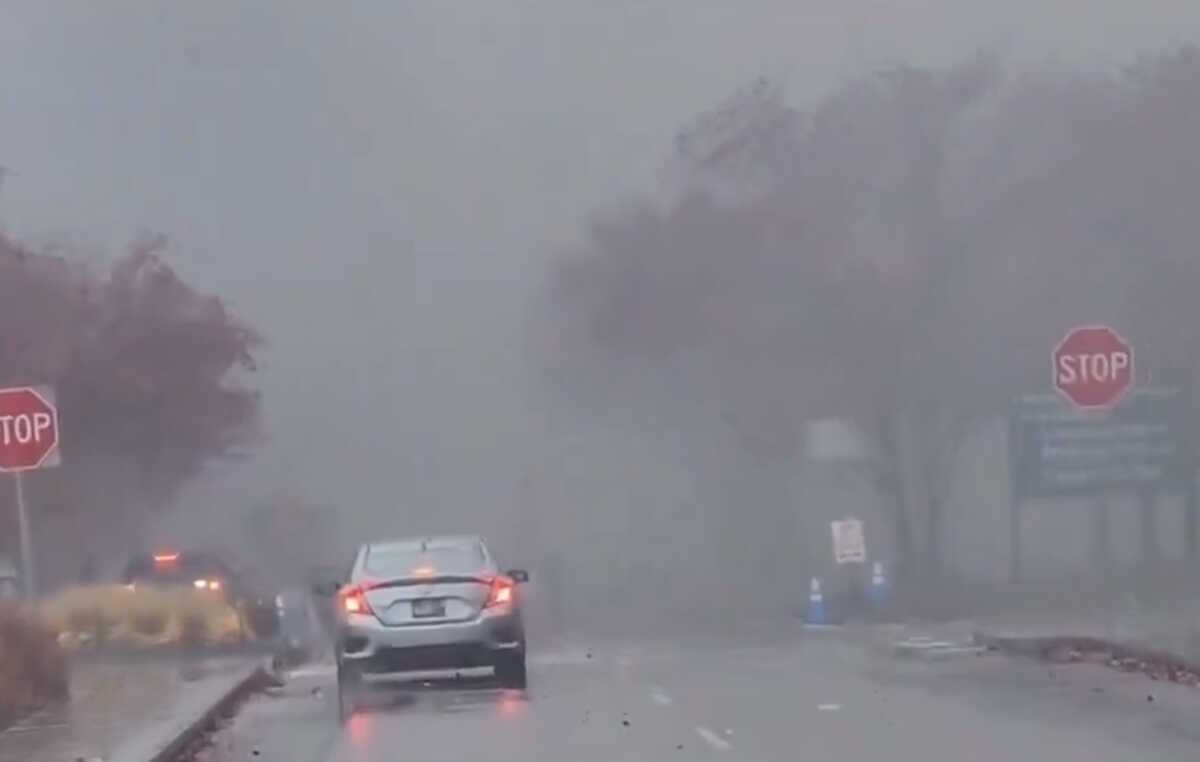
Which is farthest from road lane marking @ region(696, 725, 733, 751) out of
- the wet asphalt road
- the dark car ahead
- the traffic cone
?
the traffic cone

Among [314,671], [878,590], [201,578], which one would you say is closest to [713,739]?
[314,671]

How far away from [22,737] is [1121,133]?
32025 mm

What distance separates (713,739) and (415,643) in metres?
6.28

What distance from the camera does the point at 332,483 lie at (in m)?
63.4

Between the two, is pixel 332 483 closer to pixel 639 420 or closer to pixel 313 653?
pixel 639 420

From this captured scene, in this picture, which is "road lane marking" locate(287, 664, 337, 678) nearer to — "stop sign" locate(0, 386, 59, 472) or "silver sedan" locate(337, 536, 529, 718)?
"silver sedan" locate(337, 536, 529, 718)

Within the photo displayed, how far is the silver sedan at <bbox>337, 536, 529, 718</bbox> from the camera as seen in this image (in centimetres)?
2286

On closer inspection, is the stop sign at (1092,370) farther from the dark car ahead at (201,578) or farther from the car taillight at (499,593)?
the dark car ahead at (201,578)

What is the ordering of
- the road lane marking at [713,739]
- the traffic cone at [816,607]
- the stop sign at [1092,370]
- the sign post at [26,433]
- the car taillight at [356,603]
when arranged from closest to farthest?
1. the road lane marking at [713,739]
2. the sign post at [26,433]
3. the car taillight at [356,603]
4. the stop sign at [1092,370]
5. the traffic cone at [816,607]

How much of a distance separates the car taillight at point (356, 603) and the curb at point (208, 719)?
52.5 inches

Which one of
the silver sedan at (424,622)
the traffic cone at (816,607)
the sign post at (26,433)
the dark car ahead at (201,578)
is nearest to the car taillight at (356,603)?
the silver sedan at (424,622)

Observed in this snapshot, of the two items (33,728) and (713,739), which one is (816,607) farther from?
(713,739)

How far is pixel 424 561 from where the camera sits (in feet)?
76.8

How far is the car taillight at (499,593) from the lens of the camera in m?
23.1
